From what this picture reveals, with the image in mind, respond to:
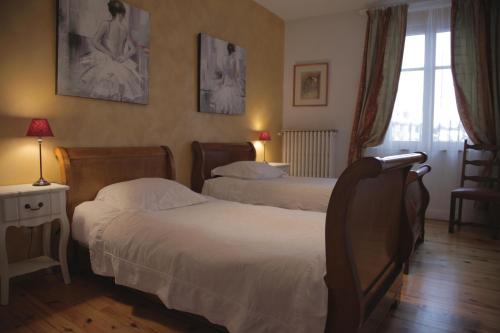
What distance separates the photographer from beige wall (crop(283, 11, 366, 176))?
5102 mm

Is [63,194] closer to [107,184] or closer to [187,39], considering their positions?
[107,184]

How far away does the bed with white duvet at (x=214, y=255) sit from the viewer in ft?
4.70

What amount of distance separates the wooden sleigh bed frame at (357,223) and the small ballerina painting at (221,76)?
4.14 feet

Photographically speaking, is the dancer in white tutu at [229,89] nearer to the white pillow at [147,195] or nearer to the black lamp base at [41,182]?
the white pillow at [147,195]

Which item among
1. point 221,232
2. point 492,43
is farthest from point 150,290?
point 492,43

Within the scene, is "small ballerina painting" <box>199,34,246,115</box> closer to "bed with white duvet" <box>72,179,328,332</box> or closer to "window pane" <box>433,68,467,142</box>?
"bed with white duvet" <box>72,179,328,332</box>

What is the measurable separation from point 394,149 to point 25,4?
432 centimetres

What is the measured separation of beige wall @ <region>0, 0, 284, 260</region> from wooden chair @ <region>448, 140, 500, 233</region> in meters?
2.52

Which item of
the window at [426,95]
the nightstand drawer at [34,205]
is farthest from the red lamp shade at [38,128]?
the window at [426,95]

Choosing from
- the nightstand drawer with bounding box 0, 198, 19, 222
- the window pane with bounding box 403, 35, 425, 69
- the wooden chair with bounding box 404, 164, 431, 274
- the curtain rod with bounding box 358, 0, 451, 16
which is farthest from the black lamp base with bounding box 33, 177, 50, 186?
the curtain rod with bounding box 358, 0, 451, 16

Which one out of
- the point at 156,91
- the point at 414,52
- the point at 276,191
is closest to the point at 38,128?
the point at 156,91

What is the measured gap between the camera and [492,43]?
4.16 m

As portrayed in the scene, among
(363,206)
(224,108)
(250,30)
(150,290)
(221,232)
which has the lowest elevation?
(150,290)

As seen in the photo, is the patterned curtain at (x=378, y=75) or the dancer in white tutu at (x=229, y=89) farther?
the patterned curtain at (x=378, y=75)
